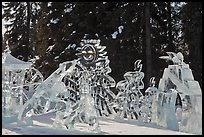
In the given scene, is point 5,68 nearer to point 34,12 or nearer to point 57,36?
point 57,36

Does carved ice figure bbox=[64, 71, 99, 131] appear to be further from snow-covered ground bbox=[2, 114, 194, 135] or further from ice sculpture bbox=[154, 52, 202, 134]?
ice sculpture bbox=[154, 52, 202, 134]

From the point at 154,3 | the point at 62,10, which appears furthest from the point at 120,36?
the point at 62,10

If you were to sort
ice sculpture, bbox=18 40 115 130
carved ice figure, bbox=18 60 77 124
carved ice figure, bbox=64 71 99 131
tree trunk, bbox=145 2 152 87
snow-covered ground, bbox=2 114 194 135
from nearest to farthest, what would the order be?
snow-covered ground, bbox=2 114 194 135 < carved ice figure, bbox=64 71 99 131 < ice sculpture, bbox=18 40 115 130 < carved ice figure, bbox=18 60 77 124 < tree trunk, bbox=145 2 152 87

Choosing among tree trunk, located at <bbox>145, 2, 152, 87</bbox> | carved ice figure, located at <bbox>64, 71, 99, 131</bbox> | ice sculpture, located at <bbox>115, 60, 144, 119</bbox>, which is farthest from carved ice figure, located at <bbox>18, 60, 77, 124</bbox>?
tree trunk, located at <bbox>145, 2, 152, 87</bbox>

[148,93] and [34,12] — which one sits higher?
[34,12]

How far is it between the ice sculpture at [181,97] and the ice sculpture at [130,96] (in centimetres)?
71

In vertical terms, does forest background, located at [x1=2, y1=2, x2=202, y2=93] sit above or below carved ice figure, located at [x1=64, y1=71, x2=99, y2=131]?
above

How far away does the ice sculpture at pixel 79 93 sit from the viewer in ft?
13.9

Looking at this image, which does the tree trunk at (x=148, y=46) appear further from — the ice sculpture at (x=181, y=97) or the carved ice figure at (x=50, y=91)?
the carved ice figure at (x=50, y=91)

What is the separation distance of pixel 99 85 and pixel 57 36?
6924 millimetres

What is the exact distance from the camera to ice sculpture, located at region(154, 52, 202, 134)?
422 cm

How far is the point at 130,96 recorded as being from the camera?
226 inches

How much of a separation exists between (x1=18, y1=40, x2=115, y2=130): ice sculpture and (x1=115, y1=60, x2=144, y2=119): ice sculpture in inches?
8.6

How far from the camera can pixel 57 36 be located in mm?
12203
